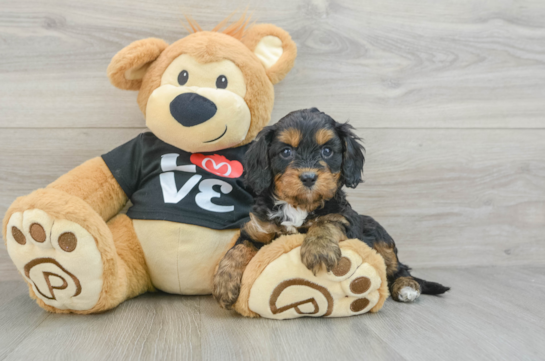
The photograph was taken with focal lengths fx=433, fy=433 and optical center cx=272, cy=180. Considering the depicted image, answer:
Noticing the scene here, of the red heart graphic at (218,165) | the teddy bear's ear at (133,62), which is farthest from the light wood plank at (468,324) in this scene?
the teddy bear's ear at (133,62)

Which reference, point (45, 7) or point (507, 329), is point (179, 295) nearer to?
point (507, 329)

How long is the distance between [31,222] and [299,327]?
98 centimetres

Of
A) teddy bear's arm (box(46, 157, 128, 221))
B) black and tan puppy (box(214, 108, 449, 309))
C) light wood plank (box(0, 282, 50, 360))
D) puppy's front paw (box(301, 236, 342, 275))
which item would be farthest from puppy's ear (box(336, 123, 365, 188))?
light wood plank (box(0, 282, 50, 360))

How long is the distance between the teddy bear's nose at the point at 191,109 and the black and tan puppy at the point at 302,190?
239 millimetres

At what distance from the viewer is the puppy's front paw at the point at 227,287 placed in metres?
1.57

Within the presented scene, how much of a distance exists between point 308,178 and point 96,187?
0.96m

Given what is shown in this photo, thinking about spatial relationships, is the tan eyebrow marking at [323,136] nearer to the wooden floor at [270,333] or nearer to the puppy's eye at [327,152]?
the puppy's eye at [327,152]

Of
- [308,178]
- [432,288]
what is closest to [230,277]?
[308,178]

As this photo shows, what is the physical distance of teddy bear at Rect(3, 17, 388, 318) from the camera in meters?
1.51

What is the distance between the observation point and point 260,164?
1632 millimetres

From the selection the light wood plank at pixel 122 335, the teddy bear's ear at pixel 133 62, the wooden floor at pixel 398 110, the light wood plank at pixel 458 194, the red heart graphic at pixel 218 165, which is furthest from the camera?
the light wood plank at pixel 458 194

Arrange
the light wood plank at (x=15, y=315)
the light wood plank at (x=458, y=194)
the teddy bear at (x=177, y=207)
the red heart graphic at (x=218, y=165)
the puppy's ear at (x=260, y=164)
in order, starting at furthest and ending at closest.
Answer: the light wood plank at (x=458, y=194)
the red heart graphic at (x=218, y=165)
the puppy's ear at (x=260, y=164)
the teddy bear at (x=177, y=207)
the light wood plank at (x=15, y=315)

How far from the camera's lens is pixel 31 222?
148cm

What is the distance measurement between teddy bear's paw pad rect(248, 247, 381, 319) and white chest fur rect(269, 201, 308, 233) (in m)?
0.17
